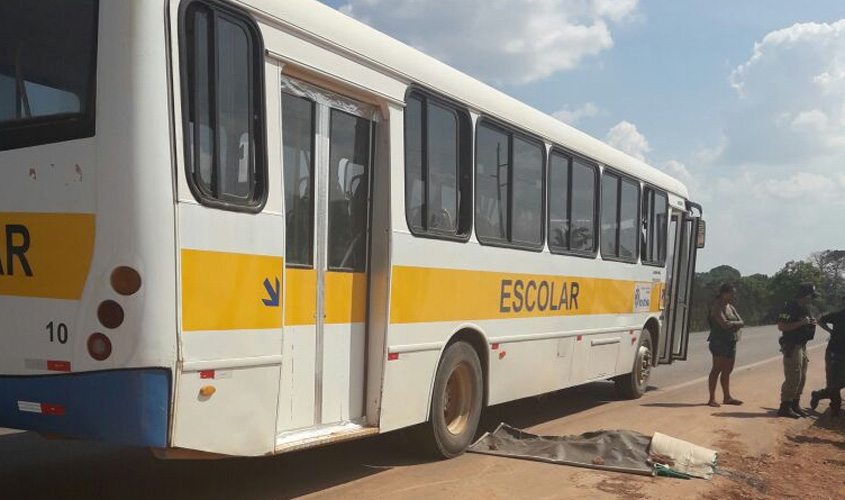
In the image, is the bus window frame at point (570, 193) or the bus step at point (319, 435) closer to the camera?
the bus step at point (319, 435)

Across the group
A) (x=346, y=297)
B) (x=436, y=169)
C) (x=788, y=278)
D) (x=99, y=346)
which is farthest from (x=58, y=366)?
(x=788, y=278)

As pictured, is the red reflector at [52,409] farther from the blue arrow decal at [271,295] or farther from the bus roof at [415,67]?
the bus roof at [415,67]

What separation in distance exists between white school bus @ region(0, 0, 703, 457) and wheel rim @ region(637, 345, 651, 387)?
A: 444 cm

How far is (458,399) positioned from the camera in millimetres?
7812

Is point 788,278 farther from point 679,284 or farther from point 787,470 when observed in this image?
point 787,470

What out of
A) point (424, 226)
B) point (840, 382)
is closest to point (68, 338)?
point (424, 226)

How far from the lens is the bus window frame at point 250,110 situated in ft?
15.6

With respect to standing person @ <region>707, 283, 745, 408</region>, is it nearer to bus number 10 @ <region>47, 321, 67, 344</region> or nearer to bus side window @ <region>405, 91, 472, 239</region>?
bus side window @ <region>405, 91, 472, 239</region>

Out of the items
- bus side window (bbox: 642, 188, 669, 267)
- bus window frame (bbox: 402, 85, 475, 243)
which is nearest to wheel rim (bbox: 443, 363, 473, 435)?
bus window frame (bbox: 402, 85, 475, 243)

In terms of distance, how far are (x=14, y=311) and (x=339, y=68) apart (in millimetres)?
2728

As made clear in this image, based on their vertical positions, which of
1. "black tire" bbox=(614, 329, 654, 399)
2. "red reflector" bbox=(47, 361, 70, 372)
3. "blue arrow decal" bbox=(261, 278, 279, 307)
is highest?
"blue arrow decal" bbox=(261, 278, 279, 307)

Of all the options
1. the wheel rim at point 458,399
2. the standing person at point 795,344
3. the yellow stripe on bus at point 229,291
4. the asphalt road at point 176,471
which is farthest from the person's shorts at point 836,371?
the yellow stripe on bus at point 229,291

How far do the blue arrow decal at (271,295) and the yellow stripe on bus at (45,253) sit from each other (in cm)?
111

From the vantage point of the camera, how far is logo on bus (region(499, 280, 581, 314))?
8.34 m
